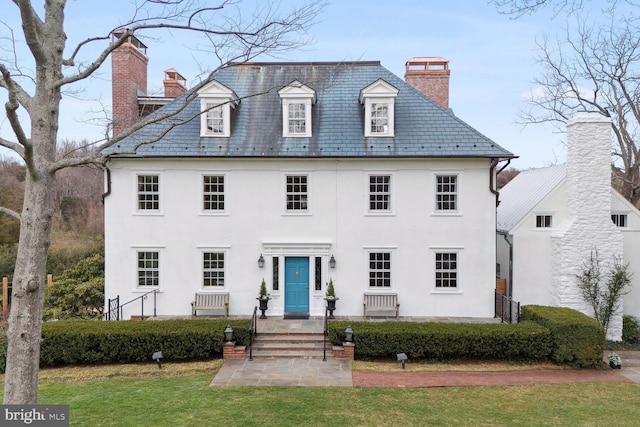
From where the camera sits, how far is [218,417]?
29.5 ft

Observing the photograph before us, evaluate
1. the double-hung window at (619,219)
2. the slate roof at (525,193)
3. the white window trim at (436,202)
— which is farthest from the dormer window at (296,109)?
the double-hung window at (619,219)

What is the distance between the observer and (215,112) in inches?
674

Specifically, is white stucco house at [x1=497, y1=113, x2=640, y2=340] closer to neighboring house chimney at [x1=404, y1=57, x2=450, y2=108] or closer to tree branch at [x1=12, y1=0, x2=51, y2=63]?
neighboring house chimney at [x1=404, y1=57, x2=450, y2=108]

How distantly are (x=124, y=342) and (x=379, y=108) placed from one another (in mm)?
12199

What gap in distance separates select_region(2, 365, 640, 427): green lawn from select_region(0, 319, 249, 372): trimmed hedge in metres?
1.08

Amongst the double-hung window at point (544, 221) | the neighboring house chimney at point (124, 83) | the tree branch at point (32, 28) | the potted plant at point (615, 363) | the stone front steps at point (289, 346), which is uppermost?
the neighboring house chimney at point (124, 83)

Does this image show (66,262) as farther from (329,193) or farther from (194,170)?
(329,193)

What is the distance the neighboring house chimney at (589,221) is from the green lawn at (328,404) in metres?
5.18

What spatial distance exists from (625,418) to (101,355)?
1350cm

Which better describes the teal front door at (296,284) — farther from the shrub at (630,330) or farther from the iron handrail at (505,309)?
the shrub at (630,330)

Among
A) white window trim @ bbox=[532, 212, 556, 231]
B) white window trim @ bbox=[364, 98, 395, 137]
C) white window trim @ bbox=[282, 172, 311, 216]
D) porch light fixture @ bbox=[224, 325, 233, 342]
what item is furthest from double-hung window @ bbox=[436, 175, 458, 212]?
porch light fixture @ bbox=[224, 325, 233, 342]

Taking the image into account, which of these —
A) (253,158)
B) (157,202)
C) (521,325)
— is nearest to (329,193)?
(253,158)

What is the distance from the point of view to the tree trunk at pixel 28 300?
21.0 ft

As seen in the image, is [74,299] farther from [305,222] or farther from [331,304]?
[331,304]
